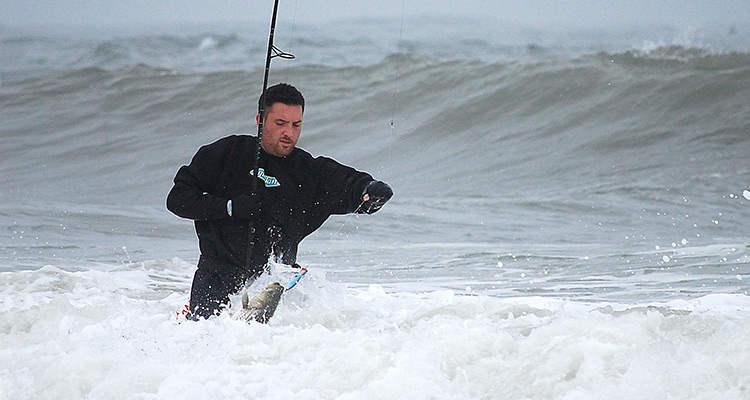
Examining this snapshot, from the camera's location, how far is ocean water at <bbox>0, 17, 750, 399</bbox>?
2.47 metres

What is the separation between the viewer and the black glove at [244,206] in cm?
312

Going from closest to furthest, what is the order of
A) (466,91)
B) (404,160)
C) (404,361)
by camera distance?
(404,361) < (404,160) < (466,91)

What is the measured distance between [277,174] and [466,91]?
9.61 m

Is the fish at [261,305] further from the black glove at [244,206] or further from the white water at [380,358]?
the black glove at [244,206]

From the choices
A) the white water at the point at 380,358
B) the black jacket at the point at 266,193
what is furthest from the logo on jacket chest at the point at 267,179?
the white water at the point at 380,358

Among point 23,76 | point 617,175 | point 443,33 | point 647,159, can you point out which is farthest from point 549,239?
point 23,76

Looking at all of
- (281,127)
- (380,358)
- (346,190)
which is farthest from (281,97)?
(380,358)

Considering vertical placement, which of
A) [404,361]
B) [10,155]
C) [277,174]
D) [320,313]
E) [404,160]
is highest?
[277,174]

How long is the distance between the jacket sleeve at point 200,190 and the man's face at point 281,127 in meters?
0.20

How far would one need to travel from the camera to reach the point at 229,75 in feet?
48.6

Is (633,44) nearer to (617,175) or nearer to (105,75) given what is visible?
(617,175)

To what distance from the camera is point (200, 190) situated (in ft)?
10.7

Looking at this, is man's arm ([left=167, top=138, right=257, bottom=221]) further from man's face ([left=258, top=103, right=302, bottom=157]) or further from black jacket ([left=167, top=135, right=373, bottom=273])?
man's face ([left=258, top=103, right=302, bottom=157])

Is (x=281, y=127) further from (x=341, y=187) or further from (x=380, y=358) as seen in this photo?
(x=380, y=358)
